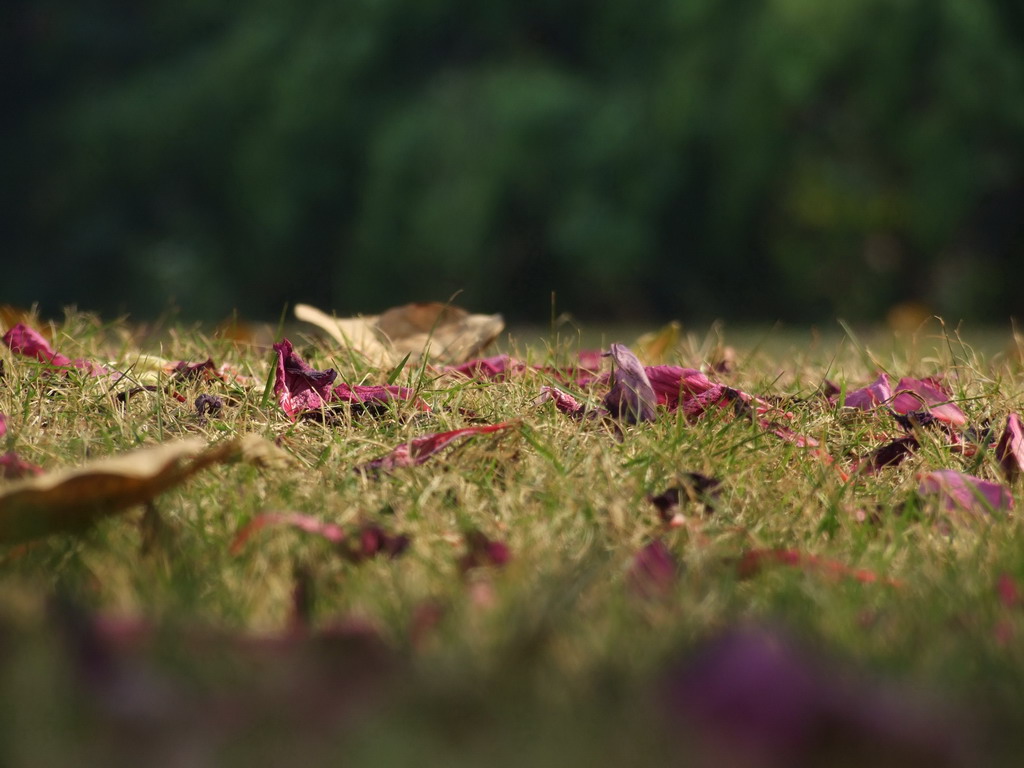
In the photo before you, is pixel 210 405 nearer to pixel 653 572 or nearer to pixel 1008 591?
pixel 653 572

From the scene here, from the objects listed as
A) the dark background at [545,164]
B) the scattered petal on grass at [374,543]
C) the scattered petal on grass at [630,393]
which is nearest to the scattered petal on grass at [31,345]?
the scattered petal on grass at [630,393]

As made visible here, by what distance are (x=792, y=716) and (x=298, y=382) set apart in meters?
1.13

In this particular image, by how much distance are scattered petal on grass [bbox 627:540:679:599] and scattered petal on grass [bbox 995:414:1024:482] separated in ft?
1.90

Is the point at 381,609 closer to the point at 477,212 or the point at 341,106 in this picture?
the point at 477,212

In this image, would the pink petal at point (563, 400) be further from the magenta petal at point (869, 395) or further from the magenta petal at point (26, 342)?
the magenta petal at point (26, 342)

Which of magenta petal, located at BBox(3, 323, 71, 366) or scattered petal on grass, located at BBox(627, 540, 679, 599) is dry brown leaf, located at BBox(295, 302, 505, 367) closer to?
magenta petal, located at BBox(3, 323, 71, 366)

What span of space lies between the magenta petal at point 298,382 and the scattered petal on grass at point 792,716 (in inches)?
39.0

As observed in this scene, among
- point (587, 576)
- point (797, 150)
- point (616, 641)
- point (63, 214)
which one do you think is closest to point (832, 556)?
point (587, 576)

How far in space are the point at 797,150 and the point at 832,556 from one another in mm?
6242

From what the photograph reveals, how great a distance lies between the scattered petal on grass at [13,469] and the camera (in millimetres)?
1221

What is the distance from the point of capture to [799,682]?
0.71 m

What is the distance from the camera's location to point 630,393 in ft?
5.41

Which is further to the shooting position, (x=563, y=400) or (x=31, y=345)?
(x=31, y=345)

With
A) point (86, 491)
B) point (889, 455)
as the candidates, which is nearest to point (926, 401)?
point (889, 455)
